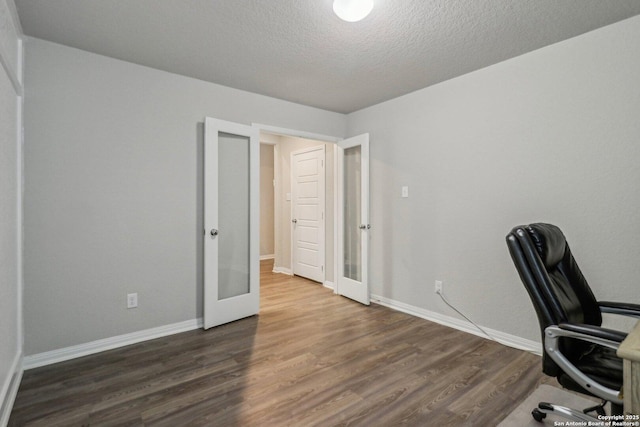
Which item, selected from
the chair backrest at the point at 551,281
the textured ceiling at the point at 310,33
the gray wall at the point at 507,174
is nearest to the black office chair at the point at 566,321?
the chair backrest at the point at 551,281

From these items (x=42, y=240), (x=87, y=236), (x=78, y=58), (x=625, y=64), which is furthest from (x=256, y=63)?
(x=625, y=64)

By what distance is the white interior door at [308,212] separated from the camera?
476 centimetres

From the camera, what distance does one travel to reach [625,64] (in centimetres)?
214

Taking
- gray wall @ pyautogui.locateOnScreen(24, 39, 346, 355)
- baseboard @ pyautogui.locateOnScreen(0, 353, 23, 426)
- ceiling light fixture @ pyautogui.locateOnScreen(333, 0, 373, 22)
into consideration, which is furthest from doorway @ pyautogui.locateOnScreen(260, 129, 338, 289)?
baseboard @ pyautogui.locateOnScreen(0, 353, 23, 426)

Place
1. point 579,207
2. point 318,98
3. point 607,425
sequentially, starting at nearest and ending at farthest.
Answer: point 607,425 < point 579,207 < point 318,98

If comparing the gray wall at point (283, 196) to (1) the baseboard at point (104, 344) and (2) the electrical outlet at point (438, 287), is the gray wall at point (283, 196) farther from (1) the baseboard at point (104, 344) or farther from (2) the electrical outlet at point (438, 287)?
(2) the electrical outlet at point (438, 287)

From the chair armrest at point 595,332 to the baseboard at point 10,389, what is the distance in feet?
9.04

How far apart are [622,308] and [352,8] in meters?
2.21

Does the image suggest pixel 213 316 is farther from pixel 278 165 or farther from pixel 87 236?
pixel 278 165

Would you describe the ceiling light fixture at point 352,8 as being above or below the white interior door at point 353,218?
above

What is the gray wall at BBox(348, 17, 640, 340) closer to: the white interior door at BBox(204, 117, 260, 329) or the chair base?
the chair base

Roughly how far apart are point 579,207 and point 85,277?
390 centimetres

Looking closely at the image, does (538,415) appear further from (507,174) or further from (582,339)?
(507,174)

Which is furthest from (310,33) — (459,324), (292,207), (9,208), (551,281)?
(292,207)
